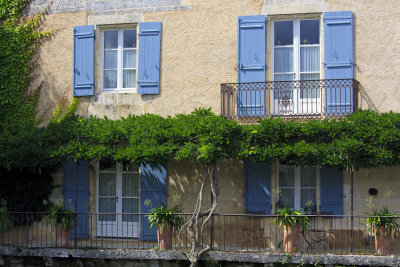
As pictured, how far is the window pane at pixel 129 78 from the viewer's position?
38.4 ft

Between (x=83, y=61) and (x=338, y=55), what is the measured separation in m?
5.44

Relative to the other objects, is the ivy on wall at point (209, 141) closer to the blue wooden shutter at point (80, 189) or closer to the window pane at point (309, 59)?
the blue wooden shutter at point (80, 189)

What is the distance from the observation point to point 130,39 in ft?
38.9

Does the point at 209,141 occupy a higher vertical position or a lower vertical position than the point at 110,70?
lower

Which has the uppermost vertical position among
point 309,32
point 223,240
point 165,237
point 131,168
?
point 309,32

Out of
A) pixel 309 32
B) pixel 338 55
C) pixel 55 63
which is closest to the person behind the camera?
pixel 338 55

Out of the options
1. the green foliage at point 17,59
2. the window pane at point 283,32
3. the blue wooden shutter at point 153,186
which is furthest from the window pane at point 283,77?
the green foliage at point 17,59

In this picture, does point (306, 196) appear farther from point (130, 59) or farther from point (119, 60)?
point (119, 60)

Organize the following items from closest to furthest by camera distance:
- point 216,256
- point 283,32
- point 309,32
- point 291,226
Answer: point 291,226 < point 216,256 < point 309,32 < point 283,32

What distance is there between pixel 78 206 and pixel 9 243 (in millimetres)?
1605

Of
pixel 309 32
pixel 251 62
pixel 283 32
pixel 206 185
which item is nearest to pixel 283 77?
pixel 251 62

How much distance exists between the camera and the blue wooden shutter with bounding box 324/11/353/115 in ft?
34.3

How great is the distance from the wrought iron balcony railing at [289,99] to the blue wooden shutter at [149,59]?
1.50m

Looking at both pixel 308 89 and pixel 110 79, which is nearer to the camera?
pixel 308 89
